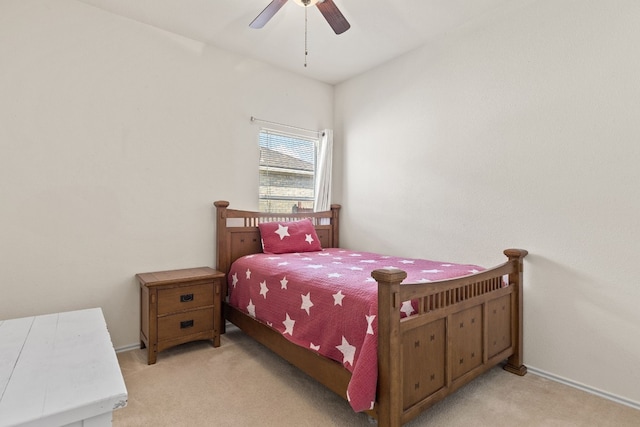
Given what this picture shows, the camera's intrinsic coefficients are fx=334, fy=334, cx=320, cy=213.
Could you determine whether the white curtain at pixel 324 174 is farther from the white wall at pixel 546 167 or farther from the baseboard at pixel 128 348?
the baseboard at pixel 128 348

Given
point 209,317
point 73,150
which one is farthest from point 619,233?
point 73,150

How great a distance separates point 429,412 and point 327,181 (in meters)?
2.54

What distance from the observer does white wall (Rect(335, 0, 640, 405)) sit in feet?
6.49

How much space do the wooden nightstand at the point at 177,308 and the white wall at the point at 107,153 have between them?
24 centimetres

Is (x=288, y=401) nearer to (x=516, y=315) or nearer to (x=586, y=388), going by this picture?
(x=516, y=315)

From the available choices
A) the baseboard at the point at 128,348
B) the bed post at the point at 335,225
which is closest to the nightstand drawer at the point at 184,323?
the baseboard at the point at 128,348

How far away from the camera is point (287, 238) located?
10.5 ft

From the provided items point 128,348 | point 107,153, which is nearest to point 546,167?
→ point 107,153

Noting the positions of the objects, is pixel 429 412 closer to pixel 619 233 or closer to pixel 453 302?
pixel 453 302

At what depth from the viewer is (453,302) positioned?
1.85 m

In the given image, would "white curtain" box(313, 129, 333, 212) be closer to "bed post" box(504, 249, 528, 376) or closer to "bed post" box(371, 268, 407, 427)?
"bed post" box(504, 249, 528, 376)

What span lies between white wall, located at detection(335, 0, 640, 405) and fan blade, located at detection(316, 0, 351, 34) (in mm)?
1142

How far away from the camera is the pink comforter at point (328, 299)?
1552 mm

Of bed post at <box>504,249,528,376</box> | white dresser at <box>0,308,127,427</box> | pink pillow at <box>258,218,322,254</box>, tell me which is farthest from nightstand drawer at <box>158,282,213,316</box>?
bed post at <box>504,249,528,376</box>
